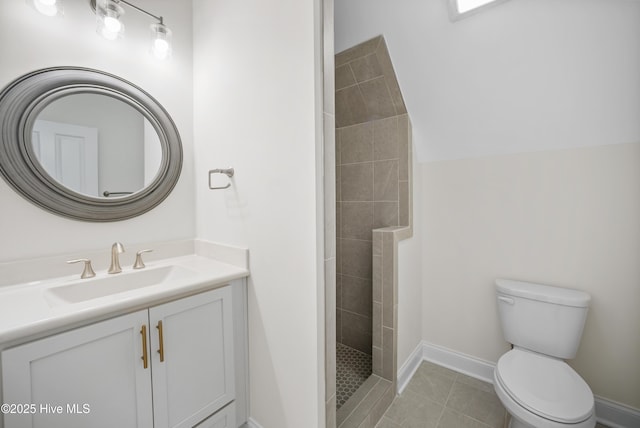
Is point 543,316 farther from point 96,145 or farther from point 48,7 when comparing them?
point 48,7

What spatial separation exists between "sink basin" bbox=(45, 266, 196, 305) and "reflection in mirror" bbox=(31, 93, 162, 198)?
0.46 metres

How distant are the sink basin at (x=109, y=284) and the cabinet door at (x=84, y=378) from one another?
13.1 inches

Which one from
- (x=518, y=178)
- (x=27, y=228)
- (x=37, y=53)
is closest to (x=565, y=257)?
(x=518, y=178)

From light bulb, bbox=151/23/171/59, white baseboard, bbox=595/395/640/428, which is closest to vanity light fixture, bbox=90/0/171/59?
light bulb, bbox=151/23/171/59

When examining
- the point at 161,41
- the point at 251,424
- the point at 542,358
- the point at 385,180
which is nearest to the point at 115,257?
the point at 251,424

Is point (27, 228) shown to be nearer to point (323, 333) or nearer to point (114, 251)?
point (114, 251)

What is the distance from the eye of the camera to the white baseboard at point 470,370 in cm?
137

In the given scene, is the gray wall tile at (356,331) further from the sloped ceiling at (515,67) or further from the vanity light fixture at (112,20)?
the vanity light fixture at (112,20)

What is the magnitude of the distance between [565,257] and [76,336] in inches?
91.8

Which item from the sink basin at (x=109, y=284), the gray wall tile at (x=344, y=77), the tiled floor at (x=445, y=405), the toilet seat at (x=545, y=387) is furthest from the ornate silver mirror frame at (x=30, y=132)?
the toilet seat at (x=545, y=387)

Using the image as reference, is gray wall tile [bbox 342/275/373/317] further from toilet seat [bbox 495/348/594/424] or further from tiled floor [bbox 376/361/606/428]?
toilet seat [bbox 495/348/594/424]

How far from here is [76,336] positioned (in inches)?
33.9

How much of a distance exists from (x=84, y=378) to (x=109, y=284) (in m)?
0.49

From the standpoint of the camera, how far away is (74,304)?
0.92 meters
